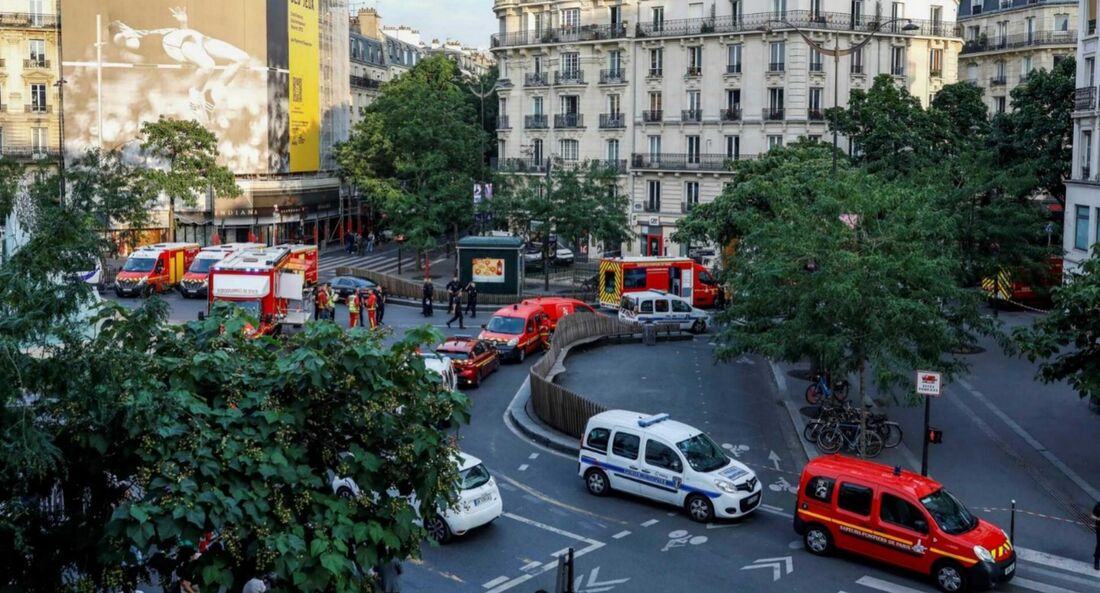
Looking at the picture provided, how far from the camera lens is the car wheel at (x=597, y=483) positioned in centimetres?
2206

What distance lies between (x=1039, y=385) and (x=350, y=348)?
26855mm

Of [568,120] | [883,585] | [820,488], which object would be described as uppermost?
[568,120]

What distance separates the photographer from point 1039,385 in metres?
33.3

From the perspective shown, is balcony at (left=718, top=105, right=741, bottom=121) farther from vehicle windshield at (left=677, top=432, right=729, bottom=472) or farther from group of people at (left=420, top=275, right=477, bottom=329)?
vehicle windshield at (left=677, top=432, right=729, bottom=472)

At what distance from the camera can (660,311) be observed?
4231 cm

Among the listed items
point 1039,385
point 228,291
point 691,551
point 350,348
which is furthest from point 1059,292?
point 228,291

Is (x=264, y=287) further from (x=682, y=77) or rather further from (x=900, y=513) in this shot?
(x=682, y=77)

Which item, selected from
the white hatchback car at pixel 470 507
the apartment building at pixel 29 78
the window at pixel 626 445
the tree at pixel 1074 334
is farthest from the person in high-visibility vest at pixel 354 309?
the apartment building at pixel 29 78

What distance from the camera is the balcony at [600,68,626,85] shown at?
69.0 metres

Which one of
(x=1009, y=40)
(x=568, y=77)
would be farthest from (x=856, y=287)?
(x=1009, y=40)

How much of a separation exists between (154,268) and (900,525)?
128ft

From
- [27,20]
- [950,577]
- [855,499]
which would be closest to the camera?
[950,577]

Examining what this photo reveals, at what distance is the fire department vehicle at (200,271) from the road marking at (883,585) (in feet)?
117

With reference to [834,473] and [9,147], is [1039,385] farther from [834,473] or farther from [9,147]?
[9,147]
